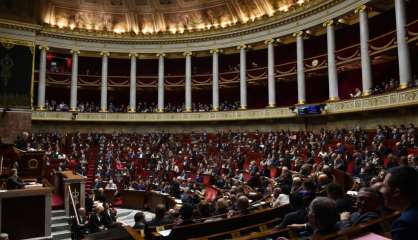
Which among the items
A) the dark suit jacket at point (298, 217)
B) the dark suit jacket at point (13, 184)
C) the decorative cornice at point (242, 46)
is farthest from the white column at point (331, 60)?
the dark suit jacket at point (298, 217)

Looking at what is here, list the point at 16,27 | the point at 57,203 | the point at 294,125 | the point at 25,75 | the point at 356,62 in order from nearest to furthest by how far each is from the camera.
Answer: the point at 57,203 → the point at 25,75 → the point at 16,27 → the point at 356,62 → the point at 294,125

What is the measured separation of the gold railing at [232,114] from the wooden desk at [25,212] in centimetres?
1546

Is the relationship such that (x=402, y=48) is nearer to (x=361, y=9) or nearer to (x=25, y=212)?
(x=361, y=9)

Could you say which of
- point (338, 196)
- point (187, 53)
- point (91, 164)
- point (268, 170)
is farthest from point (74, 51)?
point (338, 196)

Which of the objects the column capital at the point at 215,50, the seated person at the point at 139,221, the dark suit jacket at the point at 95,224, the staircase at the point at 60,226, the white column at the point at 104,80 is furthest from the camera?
the white column at the point at 104,80

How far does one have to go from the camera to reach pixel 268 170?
1462cm

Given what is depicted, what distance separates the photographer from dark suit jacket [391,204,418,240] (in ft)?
6.08

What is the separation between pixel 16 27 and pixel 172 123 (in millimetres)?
14959

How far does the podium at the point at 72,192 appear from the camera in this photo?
38.6 ft

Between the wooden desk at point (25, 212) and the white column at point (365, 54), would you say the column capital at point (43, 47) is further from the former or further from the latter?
the white column at point (365, 54)

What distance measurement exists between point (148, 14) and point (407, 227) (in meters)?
32.9

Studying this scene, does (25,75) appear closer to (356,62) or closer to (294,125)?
(294,125)

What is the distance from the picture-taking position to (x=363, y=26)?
66.2 ft

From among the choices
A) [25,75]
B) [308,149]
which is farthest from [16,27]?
[308,149]
